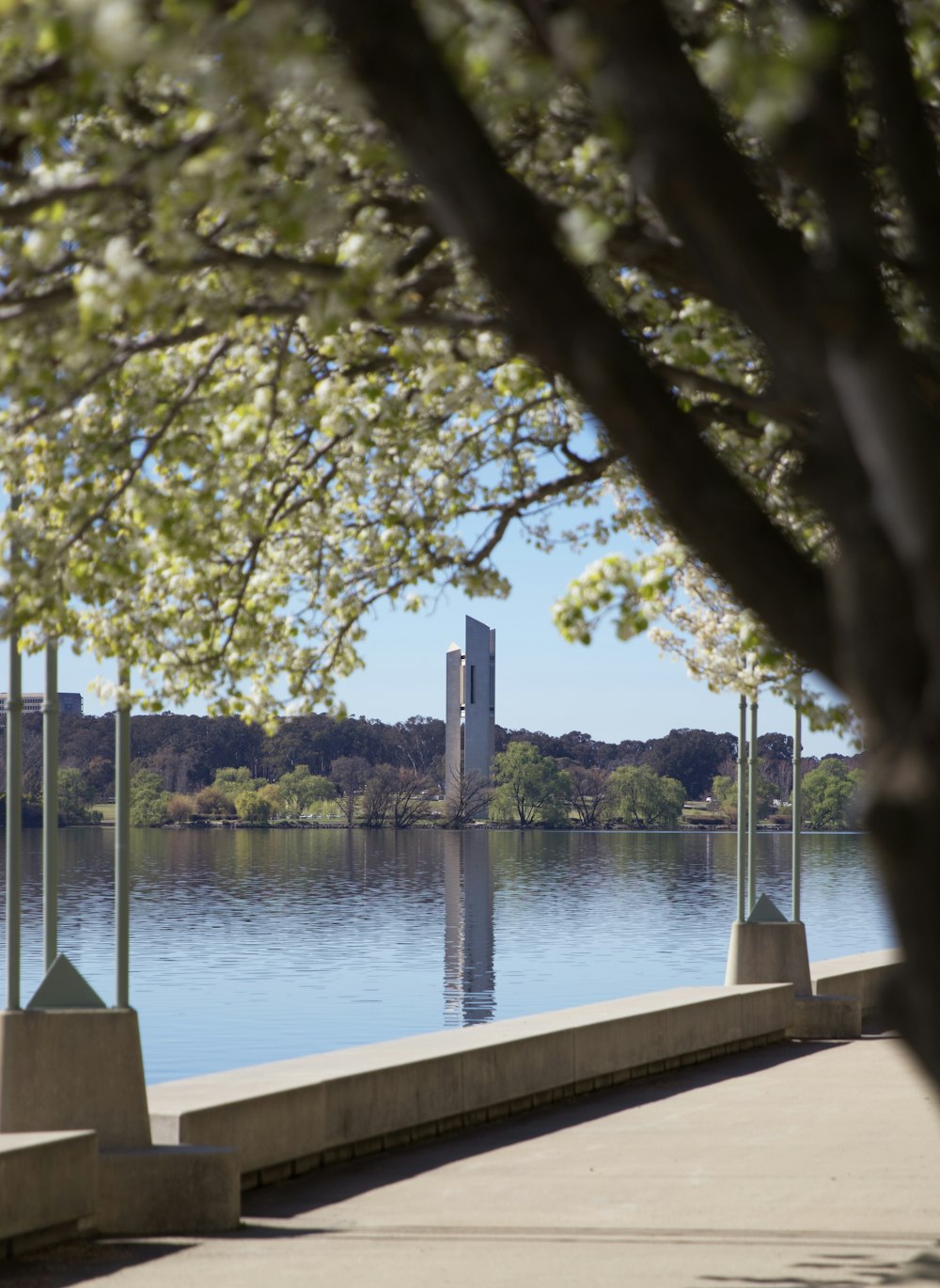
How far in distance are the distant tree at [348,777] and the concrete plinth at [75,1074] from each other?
Answer: 15439 centimetres

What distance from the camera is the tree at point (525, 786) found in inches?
6471

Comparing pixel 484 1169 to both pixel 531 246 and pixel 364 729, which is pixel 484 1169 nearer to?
pixel 531 246

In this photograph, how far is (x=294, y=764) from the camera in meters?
163

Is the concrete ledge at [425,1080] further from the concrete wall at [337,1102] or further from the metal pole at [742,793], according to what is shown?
the metal pole at [742,793]

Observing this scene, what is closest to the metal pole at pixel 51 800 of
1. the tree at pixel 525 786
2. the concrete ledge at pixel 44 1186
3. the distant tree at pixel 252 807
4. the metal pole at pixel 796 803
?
the concrete ledge at pixel 44 1186

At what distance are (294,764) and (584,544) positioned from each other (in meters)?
151

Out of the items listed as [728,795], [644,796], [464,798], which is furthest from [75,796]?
[728,795]

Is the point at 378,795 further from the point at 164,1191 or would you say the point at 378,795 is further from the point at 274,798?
the point at 164,1191

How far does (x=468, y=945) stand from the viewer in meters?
52.7

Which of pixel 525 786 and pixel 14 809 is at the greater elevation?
pixel 14 809

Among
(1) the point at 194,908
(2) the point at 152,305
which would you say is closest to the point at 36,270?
(2) the point at 152,305

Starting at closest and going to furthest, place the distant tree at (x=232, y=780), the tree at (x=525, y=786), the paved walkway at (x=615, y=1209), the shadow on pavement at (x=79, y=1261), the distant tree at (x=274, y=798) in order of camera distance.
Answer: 1. the paved walkway at (x=615, y=1209)
2. the shadow on pavement at (x=79, y=1261)
3. the distant tree at (x=232, y=780)
4. the distant tree at (x=274, y=798)
5. the tree at (x=525, y=786)

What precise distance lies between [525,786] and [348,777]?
16.8 meters

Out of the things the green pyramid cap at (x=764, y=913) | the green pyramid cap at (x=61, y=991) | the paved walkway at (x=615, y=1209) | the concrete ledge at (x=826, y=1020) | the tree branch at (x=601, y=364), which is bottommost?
the concrete ledge at (x=826, y=1020)
